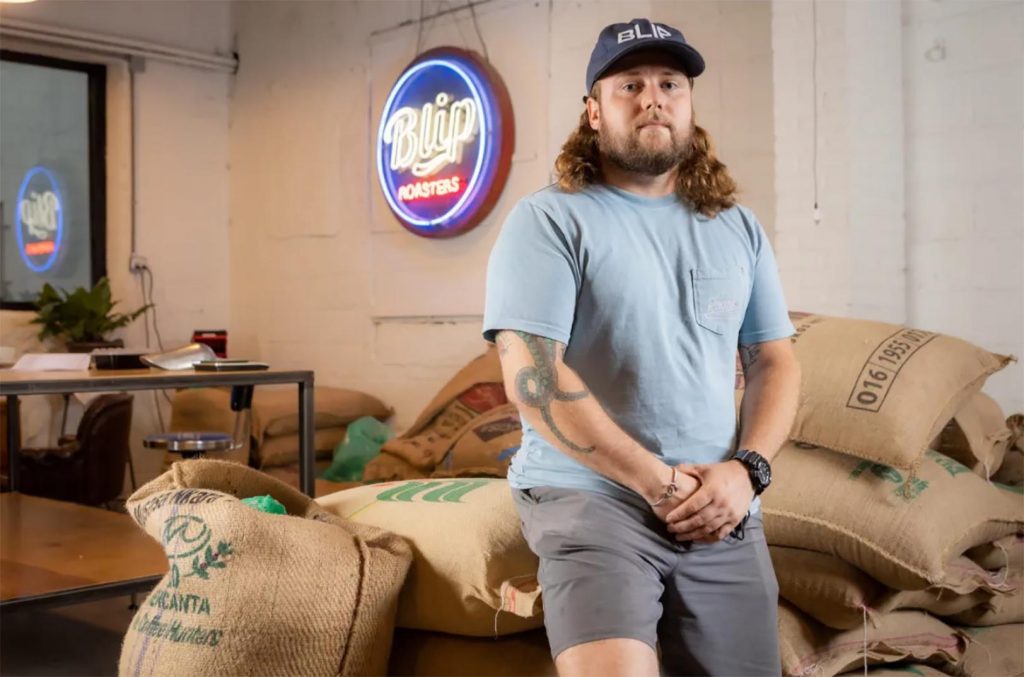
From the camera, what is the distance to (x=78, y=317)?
6250mm

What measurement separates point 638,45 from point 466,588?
1.12m

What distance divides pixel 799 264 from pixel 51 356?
100 inches

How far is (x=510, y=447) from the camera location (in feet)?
12.9

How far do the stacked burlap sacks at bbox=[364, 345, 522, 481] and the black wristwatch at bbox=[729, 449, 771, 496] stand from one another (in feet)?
6.94

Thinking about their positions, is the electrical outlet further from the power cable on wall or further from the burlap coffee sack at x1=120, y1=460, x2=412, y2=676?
the burlap coffee sack at x1=120, y1=460, x2=412, y2=676

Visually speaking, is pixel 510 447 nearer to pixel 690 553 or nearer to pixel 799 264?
pixel 799 264

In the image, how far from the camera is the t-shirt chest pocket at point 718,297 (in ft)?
6.15

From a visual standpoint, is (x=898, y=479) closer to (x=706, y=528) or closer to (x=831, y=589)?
(x=831, y=589)

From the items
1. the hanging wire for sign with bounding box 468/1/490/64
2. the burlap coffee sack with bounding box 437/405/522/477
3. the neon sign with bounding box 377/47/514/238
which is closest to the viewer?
the burlap coffee sack with bounding box 437/405/522/477

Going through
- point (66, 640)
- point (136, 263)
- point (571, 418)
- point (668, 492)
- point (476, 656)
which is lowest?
point (66, 640)

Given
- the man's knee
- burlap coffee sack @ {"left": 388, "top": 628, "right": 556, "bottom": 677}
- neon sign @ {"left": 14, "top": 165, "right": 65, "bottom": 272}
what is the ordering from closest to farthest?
the man's knee → burlap coffee sack @ {"left": 388, "top": 628, "right": 556, "bottom": 677} → neon sign @ {"left": 14, "top": 165, "right": 65, "bottom": 272}

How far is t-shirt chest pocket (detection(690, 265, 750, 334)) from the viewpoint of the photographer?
1876 millimetres

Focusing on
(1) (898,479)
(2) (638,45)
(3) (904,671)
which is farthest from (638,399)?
(3) (904,671)

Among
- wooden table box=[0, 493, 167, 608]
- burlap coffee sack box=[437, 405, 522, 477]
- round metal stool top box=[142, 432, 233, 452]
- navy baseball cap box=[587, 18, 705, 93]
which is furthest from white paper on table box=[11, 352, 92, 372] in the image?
navy baseball cap box=[587, 18, 705, 93]
